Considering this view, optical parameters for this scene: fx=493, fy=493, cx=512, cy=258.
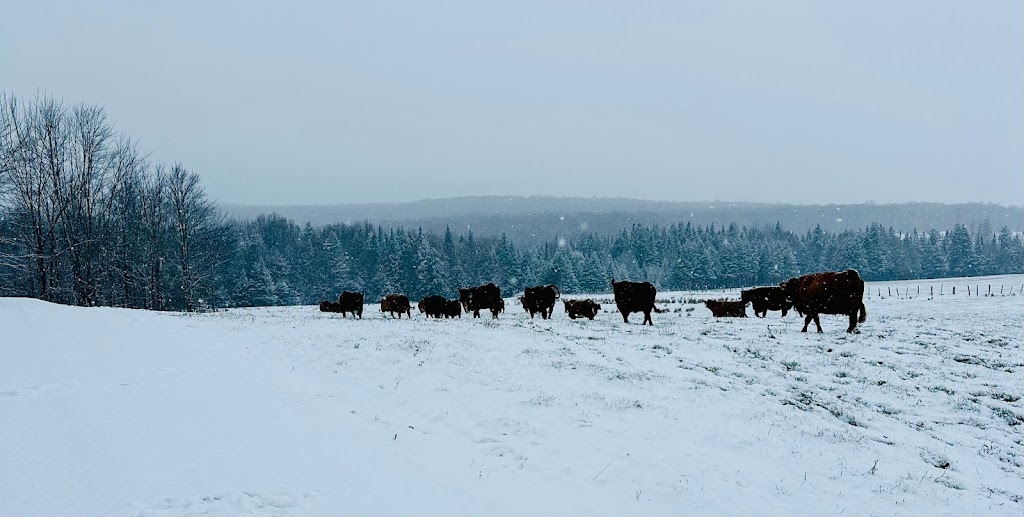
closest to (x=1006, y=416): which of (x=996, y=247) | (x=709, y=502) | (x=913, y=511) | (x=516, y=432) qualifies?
(x=913, y=511)

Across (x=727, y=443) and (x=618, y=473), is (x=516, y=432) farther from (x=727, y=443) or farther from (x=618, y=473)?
(x=727, y=443)

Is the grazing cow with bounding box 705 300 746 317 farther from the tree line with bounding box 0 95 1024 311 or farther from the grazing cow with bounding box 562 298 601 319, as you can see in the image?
the tree line with bounding box 0 95 1024 311

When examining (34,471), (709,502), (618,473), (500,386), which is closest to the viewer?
(34,471)

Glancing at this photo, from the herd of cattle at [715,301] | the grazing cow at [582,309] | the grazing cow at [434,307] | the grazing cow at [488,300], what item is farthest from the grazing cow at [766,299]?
the grazing cow at [434,307]

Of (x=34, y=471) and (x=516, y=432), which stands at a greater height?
(x=34, y=471)

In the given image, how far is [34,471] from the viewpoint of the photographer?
15.5ft

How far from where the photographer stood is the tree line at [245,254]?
30016mm

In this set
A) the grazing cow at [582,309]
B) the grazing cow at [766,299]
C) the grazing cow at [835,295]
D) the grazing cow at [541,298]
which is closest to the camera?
the grazing cow at [835,295]

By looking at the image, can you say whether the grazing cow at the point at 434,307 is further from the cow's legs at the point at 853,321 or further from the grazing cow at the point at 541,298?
the cow's legs at the point at 853,321

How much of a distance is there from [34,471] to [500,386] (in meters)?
7.64

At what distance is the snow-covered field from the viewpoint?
→ 17.1 ft

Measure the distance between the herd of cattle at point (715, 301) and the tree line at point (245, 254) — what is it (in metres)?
18.4

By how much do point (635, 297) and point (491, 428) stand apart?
1621 cm

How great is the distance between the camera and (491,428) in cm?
840
